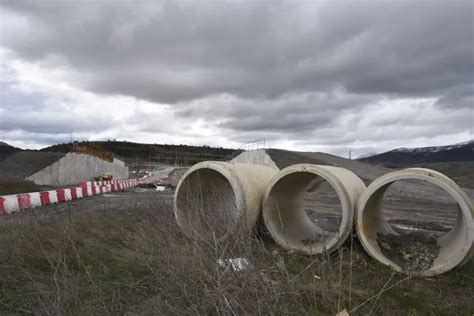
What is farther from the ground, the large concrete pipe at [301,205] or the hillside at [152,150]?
the hillside at [152,150]

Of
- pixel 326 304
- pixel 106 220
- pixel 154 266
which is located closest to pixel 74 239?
pixel 106 220

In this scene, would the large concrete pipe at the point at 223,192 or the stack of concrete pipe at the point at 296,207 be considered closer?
the stack of concrete pipe at the point at 296,207

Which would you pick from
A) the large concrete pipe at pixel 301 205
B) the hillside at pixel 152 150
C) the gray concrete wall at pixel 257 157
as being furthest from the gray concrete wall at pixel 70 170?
the hillside at pixel 152 150

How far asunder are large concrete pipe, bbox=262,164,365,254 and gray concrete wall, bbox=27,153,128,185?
23.8 m

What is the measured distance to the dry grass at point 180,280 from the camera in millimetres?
3482

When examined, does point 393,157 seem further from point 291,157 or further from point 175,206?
point 175,206

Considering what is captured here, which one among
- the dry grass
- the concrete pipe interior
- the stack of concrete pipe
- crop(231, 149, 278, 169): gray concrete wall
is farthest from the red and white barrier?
crop(231, 149, 278, 169): gray concrete wall

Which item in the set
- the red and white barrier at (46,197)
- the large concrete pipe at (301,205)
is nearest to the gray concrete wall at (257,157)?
the red and white barrier at (46,197)

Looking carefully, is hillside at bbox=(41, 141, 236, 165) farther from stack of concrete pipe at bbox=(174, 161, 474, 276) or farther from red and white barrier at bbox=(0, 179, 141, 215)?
stack of concrete pipe at bbox=(174, 161, 474, 276)

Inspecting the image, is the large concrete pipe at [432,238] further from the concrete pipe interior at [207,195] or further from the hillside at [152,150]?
the hillside at [152,150]

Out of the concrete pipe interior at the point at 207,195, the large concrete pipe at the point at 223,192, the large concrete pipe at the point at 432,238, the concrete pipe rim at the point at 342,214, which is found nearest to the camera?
the large concrete pipe at the point at 432,238

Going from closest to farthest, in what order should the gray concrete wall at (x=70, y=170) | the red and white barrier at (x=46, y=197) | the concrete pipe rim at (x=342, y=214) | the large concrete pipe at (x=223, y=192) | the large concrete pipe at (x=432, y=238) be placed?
the large concrete pipe at (x=432, y=238), the large concrete pipe at (x=223, y=192), the concrete pipe rim at (x=342, y=214), the red and white barrier at (x=46, y=197), the gray concrete wall at (x=70, y=170)

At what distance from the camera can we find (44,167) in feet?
94.3

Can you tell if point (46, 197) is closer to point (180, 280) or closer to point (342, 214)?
point (342, 214)
